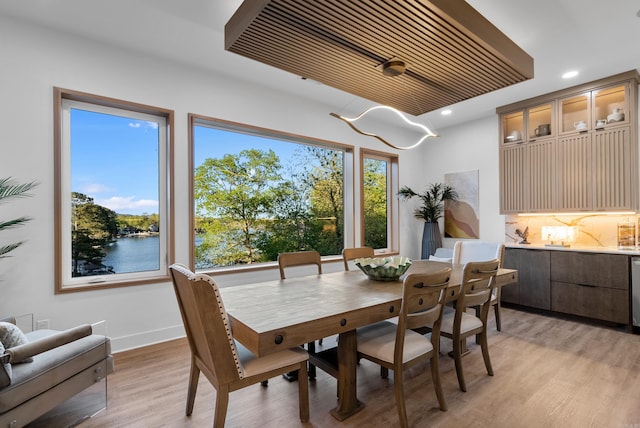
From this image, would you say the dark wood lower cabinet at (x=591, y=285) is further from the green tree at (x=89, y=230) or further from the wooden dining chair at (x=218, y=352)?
the green tree at (x=89, y=230)

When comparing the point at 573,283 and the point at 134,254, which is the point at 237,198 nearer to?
the point at 134,254

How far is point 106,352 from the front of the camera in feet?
7.10

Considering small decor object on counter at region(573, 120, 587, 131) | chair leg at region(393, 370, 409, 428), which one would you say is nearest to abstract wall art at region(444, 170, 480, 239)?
small decor object on counter at region(573, 120, 587, 131)

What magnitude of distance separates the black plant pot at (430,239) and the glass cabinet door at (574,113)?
2.18 meters

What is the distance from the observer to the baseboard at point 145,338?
119 inches

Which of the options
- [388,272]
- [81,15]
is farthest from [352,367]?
[81,15]

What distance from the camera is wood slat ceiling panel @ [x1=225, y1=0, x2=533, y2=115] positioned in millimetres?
2082

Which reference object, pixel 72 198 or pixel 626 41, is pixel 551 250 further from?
pixel 72 198

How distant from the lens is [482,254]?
372 cm

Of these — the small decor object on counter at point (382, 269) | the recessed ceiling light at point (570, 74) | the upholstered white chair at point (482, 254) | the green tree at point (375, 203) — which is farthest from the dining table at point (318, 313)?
the recessed ceiling light at point (570, 74)

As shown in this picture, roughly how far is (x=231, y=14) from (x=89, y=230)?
2323 millimetres

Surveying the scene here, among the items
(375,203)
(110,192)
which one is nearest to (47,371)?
(110,192)

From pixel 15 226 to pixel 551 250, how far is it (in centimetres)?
555

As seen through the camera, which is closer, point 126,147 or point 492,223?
point 126,147
